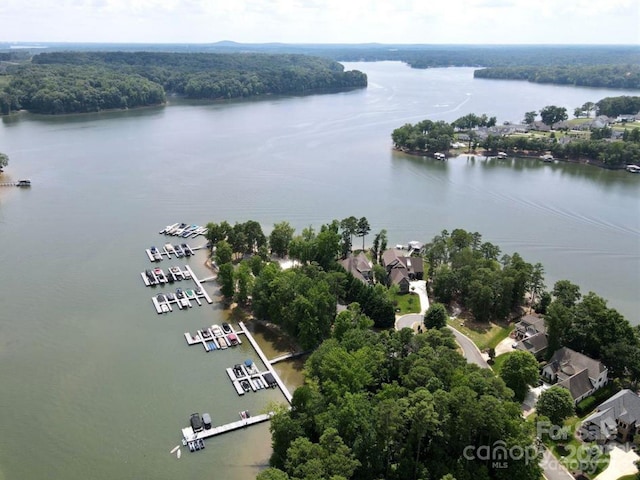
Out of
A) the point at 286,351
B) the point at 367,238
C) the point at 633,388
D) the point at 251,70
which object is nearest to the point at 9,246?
the point at 286,351

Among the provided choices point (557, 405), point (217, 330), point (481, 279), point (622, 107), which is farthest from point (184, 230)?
point (622, 107)

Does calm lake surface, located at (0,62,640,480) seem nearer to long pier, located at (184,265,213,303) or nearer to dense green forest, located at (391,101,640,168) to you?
long pier, located at (184,265,213,303)

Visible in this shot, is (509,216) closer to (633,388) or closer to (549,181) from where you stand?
(549,181)

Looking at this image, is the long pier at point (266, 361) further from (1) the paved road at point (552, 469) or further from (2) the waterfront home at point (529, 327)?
(2) the waterfront home at point (529, 327)

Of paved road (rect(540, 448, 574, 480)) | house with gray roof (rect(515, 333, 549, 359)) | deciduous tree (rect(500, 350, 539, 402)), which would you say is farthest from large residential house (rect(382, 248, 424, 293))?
paved road (rect(540, 448, 574, 480))

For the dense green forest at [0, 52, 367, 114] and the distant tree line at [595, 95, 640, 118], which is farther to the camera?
the dense green forest at [0, 52, 367, 114]

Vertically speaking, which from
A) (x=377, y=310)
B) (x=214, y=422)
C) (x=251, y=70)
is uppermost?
(x=251, y=70)
